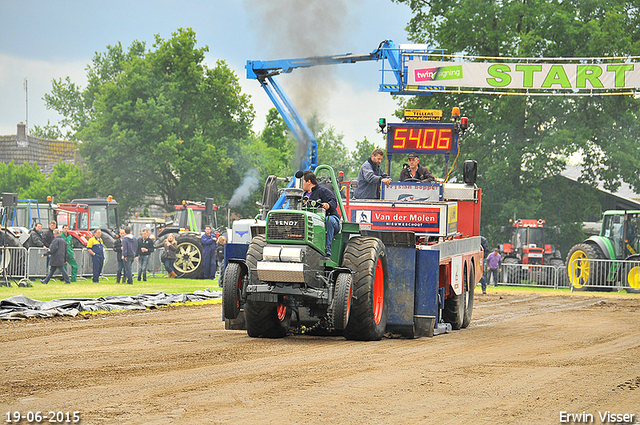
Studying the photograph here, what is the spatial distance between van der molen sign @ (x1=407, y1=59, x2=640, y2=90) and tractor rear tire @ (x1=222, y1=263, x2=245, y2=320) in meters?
17.3

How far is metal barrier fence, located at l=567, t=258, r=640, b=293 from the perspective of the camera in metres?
26.2

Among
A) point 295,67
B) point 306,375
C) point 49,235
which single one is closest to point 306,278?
point 306,375

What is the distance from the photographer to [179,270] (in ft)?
89.4

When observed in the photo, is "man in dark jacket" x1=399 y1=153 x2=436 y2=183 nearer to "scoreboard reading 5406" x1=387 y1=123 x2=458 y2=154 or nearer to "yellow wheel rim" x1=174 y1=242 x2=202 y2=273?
"scoreboard reading 5406" x1=387 y1=123 x2=458 y2=154

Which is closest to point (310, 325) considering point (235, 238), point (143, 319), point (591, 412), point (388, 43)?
point (143, 319)

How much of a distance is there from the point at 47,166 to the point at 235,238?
53.0m

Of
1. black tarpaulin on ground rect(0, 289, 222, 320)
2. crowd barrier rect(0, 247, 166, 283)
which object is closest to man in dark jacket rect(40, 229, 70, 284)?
crowd barrier rect(0, 247, 166, 283)

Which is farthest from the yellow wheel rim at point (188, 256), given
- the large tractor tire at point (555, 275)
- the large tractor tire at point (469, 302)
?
the large tractor tire at point (469, 302)

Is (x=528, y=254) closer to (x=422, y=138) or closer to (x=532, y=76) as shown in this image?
(x=532, y=76)

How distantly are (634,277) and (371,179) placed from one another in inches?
656

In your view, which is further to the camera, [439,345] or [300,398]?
[439,345]

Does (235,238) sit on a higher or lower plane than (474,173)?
lower

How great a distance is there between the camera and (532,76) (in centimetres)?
2662

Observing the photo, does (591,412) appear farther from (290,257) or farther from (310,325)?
(310,325)
